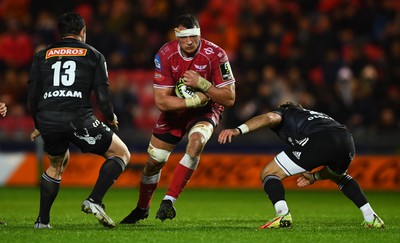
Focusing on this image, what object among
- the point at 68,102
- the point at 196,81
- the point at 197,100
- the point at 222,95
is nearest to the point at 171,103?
the point at 197,100

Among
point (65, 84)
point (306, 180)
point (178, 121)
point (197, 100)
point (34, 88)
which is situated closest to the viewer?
point (65, 84)

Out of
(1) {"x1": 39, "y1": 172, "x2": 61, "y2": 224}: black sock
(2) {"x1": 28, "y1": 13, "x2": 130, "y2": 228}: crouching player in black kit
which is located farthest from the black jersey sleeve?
(1) {"x1": 39, "y1": 172, "x2": 61, "y2": 224}: black sock

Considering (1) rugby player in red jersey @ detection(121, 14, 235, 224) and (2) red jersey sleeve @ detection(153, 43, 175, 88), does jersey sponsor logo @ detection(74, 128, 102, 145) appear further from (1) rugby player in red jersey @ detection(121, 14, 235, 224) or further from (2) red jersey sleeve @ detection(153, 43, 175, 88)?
(2) red jersey sleeve @ detection(153, 43, 175, 88)

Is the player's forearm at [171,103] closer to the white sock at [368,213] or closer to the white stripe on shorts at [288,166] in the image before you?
the white stripe on shorts at [288,166]

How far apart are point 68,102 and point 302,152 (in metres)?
2.57

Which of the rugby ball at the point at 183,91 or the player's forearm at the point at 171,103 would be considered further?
the rugby ball at the point at 183,91

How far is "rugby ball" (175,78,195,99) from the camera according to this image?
9.65 m

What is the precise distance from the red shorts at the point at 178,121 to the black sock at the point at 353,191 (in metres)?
1.67

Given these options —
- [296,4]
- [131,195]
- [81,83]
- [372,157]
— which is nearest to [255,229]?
[81,83]

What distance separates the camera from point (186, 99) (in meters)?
9.46

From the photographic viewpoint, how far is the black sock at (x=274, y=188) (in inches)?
347

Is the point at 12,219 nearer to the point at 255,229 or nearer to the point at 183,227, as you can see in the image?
the point at 183,227

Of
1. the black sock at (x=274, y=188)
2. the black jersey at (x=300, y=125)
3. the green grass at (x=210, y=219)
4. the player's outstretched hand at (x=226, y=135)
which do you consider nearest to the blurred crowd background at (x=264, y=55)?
the green grass at (x=210, y=219)

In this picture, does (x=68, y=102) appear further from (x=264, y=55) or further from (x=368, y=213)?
(x=264, y=55)
